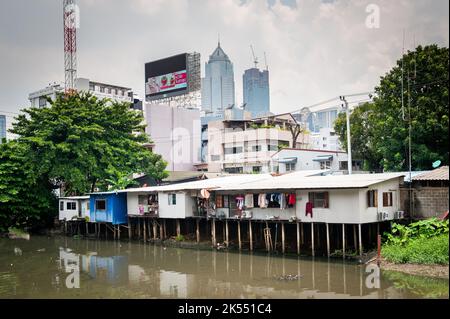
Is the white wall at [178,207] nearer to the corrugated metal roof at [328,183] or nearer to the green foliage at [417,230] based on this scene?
the corrugated metal roof at [328,183]

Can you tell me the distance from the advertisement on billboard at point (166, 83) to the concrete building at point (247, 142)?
7.54 metres

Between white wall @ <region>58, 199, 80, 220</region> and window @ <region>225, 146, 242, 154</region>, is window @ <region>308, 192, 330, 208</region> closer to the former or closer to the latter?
Answer: white wall @ <region>58, 199, 80, 220</region>

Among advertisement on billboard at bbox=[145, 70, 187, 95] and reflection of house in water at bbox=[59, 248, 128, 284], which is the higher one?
advertisement on billboard at bbox=[145, 70, 187, 95]

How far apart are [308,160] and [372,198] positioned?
76.8ft

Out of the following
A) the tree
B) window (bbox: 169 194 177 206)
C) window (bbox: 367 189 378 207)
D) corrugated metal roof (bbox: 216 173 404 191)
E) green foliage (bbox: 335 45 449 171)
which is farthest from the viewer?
the tree

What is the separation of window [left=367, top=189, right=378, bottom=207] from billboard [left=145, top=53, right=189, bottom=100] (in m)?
41.8

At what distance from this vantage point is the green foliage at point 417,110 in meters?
31.6

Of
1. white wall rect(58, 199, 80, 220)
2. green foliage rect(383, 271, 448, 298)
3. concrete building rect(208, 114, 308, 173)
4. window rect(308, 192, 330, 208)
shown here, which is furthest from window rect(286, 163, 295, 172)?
green foliage rect(383, 271, 448, 298)

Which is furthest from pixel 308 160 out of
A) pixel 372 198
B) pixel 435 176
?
pixel 372 198

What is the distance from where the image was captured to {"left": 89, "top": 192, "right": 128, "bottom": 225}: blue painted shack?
36188 mm

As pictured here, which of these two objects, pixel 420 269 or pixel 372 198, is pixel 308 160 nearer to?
pixel 372 198

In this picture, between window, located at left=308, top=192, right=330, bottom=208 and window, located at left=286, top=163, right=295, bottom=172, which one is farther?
window, located at left=286, top=163, right=295, bottom=172

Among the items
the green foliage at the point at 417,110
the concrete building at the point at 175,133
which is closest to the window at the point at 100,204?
the green foliage at the point at 417,110
